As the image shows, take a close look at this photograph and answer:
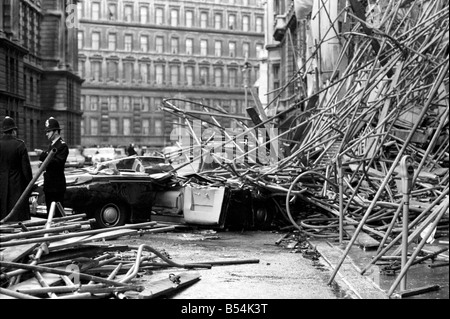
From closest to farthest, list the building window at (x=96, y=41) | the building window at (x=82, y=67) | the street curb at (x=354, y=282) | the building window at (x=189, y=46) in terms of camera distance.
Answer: the street curb at (x=354, y=282) < the building window at (x=96, y=41) < the building window at (x=82, y=67) < the building window at (x=189, y=46)

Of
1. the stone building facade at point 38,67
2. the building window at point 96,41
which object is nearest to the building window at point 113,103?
the building window at point 96,41

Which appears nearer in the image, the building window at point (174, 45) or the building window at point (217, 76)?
the building window at point (174, 45)

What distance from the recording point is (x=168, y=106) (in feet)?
48.8

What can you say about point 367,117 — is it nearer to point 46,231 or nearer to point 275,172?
point 275,172

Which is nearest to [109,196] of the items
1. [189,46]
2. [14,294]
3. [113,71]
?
[14,294]

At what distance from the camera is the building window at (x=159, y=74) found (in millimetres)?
84125

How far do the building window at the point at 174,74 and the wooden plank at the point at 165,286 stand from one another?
7845cm

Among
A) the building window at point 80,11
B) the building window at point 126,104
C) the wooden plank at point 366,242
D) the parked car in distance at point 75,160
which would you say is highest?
the building window at point 80,11

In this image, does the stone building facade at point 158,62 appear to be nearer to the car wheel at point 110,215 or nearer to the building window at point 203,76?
the building window at point 203,76

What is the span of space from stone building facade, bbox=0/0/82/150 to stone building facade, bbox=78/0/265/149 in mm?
13439

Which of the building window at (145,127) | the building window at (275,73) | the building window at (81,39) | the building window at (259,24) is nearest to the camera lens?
the building window at (275,73)

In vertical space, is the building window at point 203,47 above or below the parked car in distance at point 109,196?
above

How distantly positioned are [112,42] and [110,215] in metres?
63.0

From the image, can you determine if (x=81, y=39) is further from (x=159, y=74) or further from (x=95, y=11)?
(x=159, y=74)
